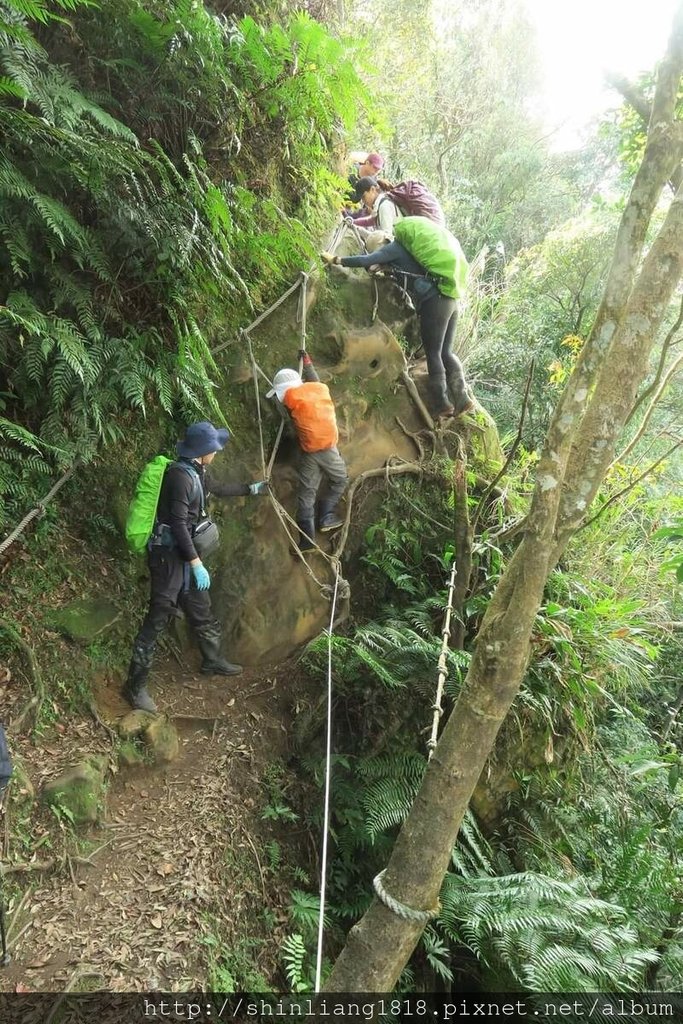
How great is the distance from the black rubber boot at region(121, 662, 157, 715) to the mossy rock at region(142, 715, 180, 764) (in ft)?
0.41

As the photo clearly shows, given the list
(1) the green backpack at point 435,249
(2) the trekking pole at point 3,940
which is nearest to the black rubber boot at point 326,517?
(1) the green backpack at point 435,249

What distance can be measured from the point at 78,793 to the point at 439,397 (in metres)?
5.13

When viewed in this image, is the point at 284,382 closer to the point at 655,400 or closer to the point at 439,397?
the point at 439,397

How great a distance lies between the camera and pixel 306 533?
5668 millimetres

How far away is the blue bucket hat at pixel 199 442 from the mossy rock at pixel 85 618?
1.44m

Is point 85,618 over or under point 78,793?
over

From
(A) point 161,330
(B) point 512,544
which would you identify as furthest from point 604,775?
(A) point 161,330

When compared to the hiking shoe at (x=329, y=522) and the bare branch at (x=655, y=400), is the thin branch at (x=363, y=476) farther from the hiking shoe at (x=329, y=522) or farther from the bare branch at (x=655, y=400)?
the bare branch at (x=655, y=400)

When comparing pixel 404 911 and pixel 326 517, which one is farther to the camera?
pixel 326 517

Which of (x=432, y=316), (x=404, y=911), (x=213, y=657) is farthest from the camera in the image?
(x=432, y=316)

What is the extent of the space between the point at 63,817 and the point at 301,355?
4.41 meters

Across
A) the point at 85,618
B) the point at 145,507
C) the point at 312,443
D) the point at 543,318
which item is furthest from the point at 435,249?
the point at 543,318

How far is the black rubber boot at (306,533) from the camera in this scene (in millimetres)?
5657

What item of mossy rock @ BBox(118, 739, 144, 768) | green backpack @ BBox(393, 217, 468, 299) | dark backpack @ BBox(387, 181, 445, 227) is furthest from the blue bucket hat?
dark backpack @ BBox(387, 181, 445, 227)
